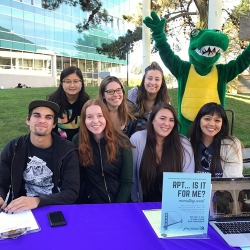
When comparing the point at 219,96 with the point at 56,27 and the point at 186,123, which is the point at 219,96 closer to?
the point at 186,123

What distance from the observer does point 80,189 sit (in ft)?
8.40

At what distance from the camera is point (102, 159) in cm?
247

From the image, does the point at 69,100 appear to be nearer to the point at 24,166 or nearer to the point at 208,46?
the point at 24,166

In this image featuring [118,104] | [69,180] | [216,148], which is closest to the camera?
[69,180]

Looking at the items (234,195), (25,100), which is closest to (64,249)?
(234,195)

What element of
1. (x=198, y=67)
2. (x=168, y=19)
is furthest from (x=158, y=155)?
(x=168, y=19)

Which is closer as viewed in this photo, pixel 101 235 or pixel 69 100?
pixel 101 235

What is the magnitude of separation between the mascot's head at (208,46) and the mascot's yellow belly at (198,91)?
0.16m

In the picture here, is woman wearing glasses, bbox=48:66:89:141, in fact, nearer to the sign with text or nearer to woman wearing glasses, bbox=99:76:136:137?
woman wearing glasses, bbox=99:76:136:137

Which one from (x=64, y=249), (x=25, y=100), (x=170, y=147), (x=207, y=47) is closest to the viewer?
(x=64, y=249)

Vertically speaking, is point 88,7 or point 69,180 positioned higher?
point 88,7

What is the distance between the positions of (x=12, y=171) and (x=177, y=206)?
138 centimetres

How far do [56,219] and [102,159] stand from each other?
30.6 inches

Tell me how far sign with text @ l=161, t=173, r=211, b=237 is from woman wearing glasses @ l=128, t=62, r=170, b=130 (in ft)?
5.71
